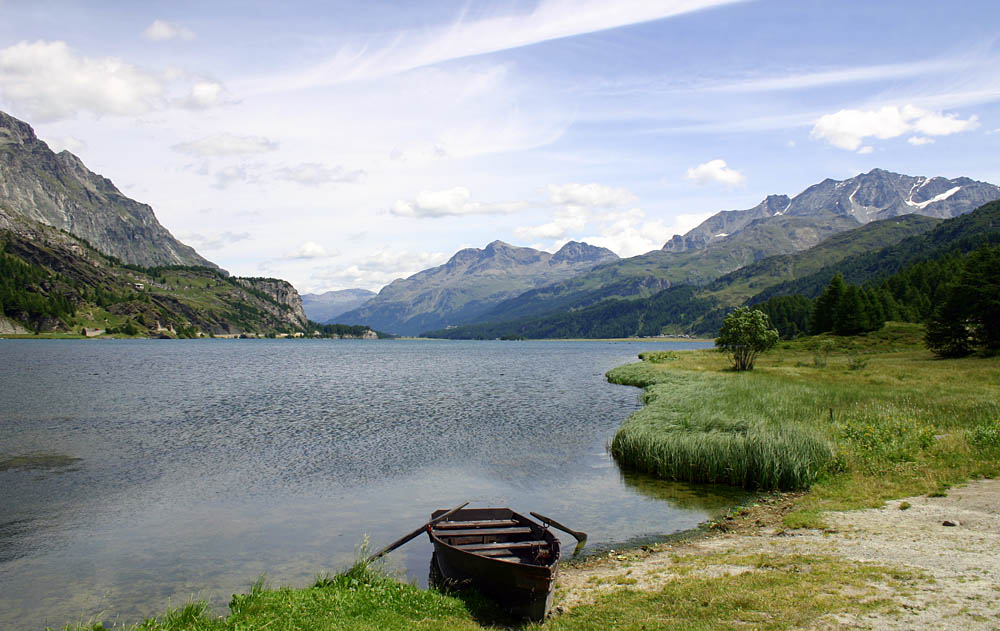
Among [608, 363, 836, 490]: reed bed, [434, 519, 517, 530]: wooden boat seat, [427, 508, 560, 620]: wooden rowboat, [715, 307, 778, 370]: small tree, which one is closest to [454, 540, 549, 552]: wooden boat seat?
[427, 508, 560, 620]: wooden rowboat

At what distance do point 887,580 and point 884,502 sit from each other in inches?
427

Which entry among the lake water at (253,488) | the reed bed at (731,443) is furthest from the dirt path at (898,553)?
the reed bed at (731,443)

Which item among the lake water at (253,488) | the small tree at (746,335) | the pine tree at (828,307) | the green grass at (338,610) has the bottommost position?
the lake water at (253,488)

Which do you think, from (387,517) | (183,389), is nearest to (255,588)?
(387,517)

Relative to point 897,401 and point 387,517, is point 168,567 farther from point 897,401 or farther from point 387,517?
point 897,401

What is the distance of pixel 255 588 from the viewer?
53.3ft

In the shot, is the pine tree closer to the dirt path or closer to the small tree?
the small tree

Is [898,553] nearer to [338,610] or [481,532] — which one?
[481,532]

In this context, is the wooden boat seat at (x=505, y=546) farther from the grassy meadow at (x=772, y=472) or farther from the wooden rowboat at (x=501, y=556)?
the grassy meadow at (x=772, y=472)

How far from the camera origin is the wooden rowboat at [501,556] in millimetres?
15398

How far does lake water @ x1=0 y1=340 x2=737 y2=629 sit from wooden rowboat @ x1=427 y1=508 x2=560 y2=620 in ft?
6.11

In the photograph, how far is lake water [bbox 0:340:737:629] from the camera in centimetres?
1966

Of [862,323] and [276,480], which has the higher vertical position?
[862,323]

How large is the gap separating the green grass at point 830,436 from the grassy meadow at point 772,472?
3.8 inches
